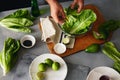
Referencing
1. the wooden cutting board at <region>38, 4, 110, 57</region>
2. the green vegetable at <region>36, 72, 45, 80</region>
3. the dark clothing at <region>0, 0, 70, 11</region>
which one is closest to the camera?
the green vegetable at <region>36, 72, 45, 80</region>

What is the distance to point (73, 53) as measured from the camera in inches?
53.4

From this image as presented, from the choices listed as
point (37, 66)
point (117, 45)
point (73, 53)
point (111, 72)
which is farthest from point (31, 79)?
point (117, 45)

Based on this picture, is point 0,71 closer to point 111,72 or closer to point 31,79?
point 31,79

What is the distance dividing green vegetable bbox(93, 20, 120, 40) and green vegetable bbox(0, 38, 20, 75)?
449mm

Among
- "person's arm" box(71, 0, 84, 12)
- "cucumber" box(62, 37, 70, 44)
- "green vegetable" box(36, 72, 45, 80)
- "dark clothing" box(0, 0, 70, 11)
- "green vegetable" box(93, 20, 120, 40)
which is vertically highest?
"person's arm" box(71, 0, 84, 12)

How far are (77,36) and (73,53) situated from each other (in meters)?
0.11

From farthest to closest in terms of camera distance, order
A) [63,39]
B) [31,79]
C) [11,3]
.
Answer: [11,3], [63,39], [31,79]

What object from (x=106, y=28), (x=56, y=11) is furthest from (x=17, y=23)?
(x=106, y=28)

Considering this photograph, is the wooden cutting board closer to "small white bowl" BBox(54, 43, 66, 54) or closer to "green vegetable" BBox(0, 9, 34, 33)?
"small white bowl" BBox(54, 43, 66, 54)

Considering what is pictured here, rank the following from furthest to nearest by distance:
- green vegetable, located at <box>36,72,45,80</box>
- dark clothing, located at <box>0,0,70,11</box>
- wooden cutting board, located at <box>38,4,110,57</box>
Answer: dark clothing, located at <box>0,0,70,11</box> < wooden cutting board, located at <box>38,4,110,57</box> < green vegetable, located at <box>36,72,45,80</box>

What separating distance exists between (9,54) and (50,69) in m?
0.23

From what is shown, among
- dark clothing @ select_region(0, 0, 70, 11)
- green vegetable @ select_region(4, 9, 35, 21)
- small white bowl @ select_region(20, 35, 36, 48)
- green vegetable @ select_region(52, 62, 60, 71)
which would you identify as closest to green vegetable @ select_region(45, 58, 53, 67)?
green vegetable @ select_region(52, 62, 60, 71)

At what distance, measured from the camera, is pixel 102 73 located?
1.27 meters

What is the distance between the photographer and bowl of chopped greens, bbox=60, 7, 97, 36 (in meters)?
1.39
